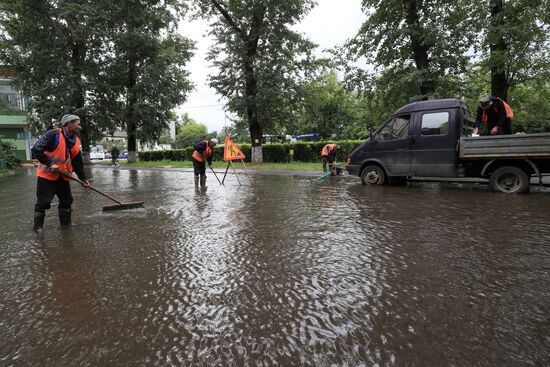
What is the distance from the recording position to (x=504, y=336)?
2359mm

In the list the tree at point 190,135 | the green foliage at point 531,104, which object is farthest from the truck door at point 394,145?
the tree at point 190,135

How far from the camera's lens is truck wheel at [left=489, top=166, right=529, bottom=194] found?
8.91m

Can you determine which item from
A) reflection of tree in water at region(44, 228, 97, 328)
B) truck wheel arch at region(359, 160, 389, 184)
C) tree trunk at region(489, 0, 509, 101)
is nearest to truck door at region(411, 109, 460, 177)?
truck wheel arch at region(359, 160, 389, 184)

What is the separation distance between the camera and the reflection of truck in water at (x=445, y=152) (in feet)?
28.6

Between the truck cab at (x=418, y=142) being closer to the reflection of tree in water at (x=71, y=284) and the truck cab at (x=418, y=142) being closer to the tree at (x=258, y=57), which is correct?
the reflection of tree in water at (x=71, y=284)

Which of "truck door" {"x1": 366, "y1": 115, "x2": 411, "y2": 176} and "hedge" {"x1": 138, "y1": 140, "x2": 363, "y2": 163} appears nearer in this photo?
"truck door" {"x1": 366, "y1": 115, "x2": 411, "y2": 176}

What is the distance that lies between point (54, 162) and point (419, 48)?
53.5 ft

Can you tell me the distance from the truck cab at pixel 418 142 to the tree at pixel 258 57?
487 inches

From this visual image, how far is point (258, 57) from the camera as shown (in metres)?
23.1

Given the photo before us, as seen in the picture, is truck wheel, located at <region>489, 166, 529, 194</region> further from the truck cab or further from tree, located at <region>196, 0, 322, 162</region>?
tree, located at <region>196, 0, 322, 162</region>

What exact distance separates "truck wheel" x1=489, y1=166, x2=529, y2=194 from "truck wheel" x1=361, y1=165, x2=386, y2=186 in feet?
9.93

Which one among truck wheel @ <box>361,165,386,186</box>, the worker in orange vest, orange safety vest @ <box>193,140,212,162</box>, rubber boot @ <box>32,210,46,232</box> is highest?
the worker in orange vest

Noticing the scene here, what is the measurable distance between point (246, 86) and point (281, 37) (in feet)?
12.3

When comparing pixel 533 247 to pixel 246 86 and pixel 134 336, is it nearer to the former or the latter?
pixel 134 336
